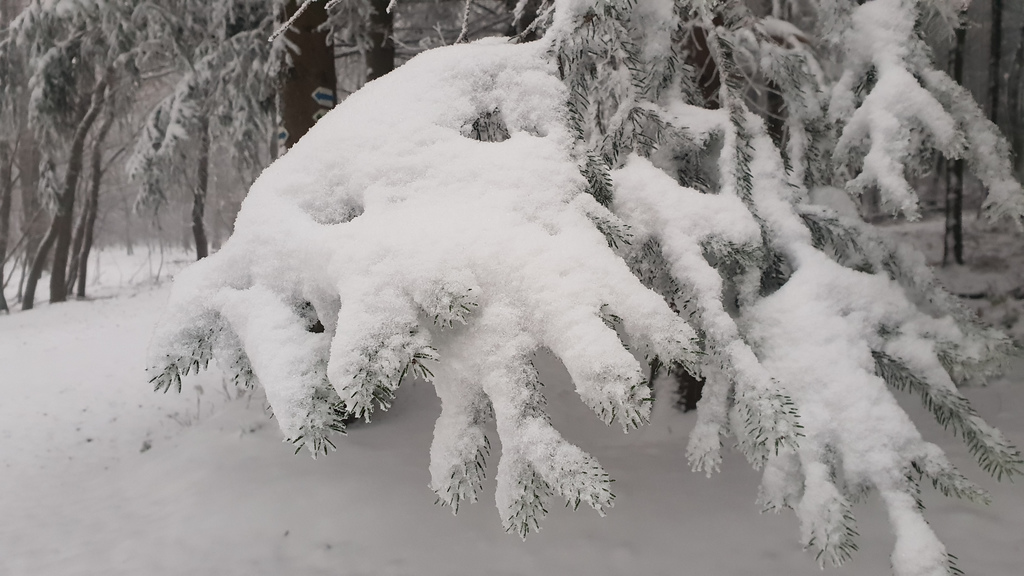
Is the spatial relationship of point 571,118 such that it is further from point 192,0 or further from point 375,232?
point 192,0

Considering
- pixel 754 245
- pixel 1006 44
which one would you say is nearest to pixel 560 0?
pixel 754 245

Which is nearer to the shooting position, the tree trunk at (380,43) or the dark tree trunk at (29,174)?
the tree trunk at (380,43)

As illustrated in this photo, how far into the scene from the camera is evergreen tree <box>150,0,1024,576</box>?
120 cm

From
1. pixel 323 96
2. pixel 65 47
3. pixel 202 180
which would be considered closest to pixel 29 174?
pixel 202 180

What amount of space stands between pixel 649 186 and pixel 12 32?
926cm

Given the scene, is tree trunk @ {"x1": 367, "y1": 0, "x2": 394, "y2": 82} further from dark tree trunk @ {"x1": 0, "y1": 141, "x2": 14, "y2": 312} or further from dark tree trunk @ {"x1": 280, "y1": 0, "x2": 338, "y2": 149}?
dark tree trunk @ {"x1": 0, "y1": 141, "x2": 14, "y2": 312}

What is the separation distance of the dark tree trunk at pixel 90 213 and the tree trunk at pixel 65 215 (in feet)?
1.08

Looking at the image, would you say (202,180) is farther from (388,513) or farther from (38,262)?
(388,513)

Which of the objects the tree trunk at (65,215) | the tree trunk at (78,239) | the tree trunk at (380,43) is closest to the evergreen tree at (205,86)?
the tree trunk at (380,43)

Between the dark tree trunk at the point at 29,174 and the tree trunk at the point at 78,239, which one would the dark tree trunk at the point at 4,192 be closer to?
the dark tree trunk at the point at 29,174

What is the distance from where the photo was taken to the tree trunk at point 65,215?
1083 cm

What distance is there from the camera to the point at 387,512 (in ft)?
11.6

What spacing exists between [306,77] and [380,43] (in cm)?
86

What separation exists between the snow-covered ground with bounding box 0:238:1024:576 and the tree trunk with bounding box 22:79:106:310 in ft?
25.0
